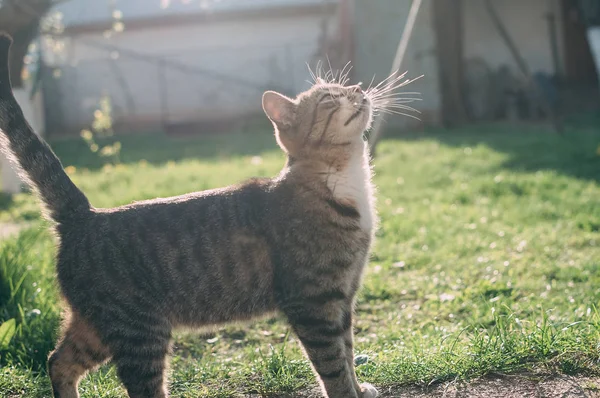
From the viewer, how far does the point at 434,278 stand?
5418mm

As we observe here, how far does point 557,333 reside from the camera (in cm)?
351

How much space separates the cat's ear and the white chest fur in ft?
1.34

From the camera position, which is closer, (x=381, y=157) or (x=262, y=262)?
(x=262, y=262)

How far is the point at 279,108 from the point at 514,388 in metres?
1.83

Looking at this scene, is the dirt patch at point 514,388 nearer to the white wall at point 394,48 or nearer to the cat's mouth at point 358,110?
the cat's mouth at point 358,110

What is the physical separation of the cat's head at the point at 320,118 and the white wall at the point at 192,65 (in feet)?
48.8

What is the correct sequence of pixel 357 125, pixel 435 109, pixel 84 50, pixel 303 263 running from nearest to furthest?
pixel 303 263 < pixel 357 125 < pixel 435 109 < pixel 84 50

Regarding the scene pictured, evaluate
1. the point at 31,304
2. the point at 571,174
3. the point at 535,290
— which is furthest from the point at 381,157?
the point at 31,304

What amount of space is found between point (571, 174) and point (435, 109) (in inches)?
240

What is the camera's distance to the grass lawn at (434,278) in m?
3.54

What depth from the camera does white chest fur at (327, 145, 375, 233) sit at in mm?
3572

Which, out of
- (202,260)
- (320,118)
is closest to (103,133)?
(320,118)

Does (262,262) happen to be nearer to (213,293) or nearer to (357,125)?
(213,293)

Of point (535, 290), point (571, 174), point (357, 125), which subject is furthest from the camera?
point (571, 174)
